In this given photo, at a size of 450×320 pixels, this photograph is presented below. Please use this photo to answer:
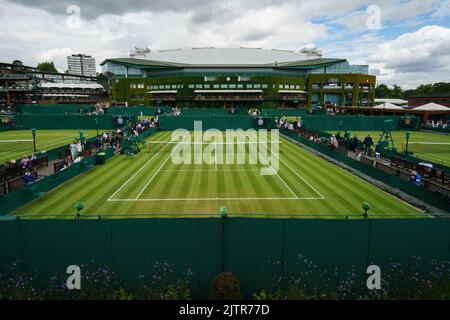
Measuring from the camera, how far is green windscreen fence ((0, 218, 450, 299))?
9.14 metres

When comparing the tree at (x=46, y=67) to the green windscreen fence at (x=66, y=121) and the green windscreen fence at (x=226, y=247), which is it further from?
the green windscreen fence at (x=226, y=247)

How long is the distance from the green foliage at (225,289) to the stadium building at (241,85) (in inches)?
3967

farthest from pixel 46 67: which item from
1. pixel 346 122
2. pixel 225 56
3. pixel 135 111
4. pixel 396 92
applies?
pixel 396 92

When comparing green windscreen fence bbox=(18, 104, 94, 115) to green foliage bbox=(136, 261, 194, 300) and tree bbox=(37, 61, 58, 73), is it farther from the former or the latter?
tree bbox=(37, 61, 58, 73)

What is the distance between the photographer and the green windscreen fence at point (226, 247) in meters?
9.14

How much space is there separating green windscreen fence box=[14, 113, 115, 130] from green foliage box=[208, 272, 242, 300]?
54941 millimetres

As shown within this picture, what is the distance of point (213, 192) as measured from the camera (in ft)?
65.3

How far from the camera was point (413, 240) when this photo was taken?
30.8 ft

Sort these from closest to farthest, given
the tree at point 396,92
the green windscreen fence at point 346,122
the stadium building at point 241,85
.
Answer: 1. the green windscreen fence at point 346,122
2. the stadium building at point 241,85
3. the tree at point 396,92

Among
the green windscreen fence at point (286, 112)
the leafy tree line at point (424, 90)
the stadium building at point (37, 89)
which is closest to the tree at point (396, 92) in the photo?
the leafy tree line at point (424, 90)

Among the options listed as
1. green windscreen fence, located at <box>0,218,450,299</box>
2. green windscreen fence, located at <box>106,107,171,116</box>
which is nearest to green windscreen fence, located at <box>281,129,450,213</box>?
green windscreen fence, located at <box>0,218,450,299</box>

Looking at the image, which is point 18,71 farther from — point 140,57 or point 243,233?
point 243,233
